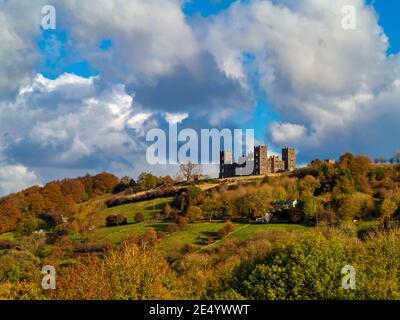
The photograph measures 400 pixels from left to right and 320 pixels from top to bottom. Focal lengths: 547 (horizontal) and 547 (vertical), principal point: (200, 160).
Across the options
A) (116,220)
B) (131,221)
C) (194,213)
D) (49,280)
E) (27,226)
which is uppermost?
(194,213)

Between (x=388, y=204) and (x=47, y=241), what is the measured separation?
7433cm

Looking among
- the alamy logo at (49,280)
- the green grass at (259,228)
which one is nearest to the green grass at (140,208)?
the green grass at (259,228)

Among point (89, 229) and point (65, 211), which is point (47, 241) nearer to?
point (89, 229)

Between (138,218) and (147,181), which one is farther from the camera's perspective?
(147,181)

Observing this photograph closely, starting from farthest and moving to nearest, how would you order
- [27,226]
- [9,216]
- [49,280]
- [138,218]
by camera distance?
[9,216], [27,226], [138,218], [49,280]

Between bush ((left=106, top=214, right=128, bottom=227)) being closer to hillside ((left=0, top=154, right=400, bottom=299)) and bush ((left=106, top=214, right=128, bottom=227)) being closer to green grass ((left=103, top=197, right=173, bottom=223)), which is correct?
hillside ((left=0, top=154, right=400, bottom=299))

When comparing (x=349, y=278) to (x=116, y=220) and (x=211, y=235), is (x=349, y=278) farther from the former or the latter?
(x=116, y=220)

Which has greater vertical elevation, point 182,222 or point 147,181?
point 147,181

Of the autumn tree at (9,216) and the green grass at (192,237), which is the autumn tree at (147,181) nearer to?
the autumn tree at (9,216)

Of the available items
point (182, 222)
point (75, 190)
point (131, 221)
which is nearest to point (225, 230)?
point (182, 222)

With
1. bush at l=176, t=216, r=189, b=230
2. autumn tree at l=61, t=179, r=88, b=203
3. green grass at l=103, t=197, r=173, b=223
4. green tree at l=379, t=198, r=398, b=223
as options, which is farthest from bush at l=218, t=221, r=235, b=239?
autumn tree at l=61, t=179, r=88, b=203

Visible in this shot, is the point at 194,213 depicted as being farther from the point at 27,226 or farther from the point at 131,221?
the point at 27,226

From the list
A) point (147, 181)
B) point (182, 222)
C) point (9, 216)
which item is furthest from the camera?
point (147, 181)
